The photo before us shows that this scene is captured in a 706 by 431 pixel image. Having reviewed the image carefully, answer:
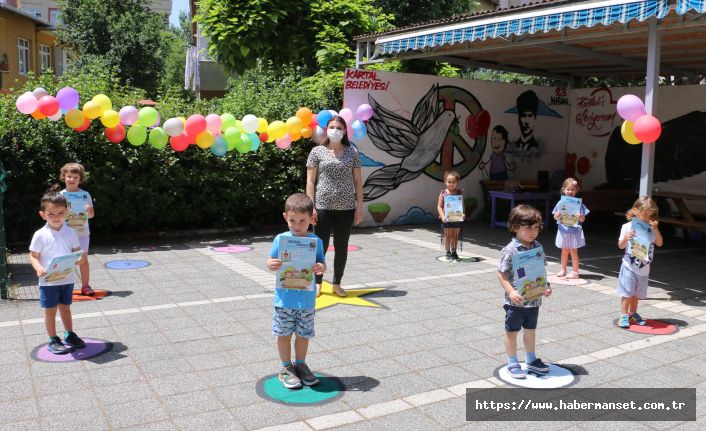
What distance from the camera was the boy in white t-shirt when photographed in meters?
4.91

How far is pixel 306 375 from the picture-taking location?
443 cm

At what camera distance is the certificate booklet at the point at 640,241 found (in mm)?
5711

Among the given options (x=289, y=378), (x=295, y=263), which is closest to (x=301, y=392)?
(x=289, y=378)

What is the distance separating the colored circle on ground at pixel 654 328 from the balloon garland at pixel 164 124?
5474mm

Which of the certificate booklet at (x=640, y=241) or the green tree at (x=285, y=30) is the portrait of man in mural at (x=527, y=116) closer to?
the green tree at (x=285, y=30)

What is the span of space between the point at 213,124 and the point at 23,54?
28.2 metres

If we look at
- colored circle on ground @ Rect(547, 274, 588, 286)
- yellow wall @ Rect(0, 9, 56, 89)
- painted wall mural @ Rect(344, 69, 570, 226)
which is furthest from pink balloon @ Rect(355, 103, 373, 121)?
yellow wall @ Rect(0, 9, 56, 89)

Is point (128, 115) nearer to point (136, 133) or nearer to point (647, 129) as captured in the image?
point (136, 133)

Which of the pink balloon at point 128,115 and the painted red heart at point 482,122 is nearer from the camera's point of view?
the pink balloon at point 128,115

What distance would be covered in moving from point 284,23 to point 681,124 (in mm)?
9000

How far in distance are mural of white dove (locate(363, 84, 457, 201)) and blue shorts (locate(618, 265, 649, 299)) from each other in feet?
22.2

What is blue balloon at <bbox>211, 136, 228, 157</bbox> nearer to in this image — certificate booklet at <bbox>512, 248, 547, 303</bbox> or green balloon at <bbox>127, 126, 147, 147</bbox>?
green balloon at <bbox>127, 126, 147, 147</bbox>

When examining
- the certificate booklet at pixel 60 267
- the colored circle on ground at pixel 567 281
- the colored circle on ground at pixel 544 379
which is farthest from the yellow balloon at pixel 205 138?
the colored circle on ground at pixel 544 379

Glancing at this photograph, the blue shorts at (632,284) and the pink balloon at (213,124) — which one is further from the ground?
the pink balloon at (213,124)
